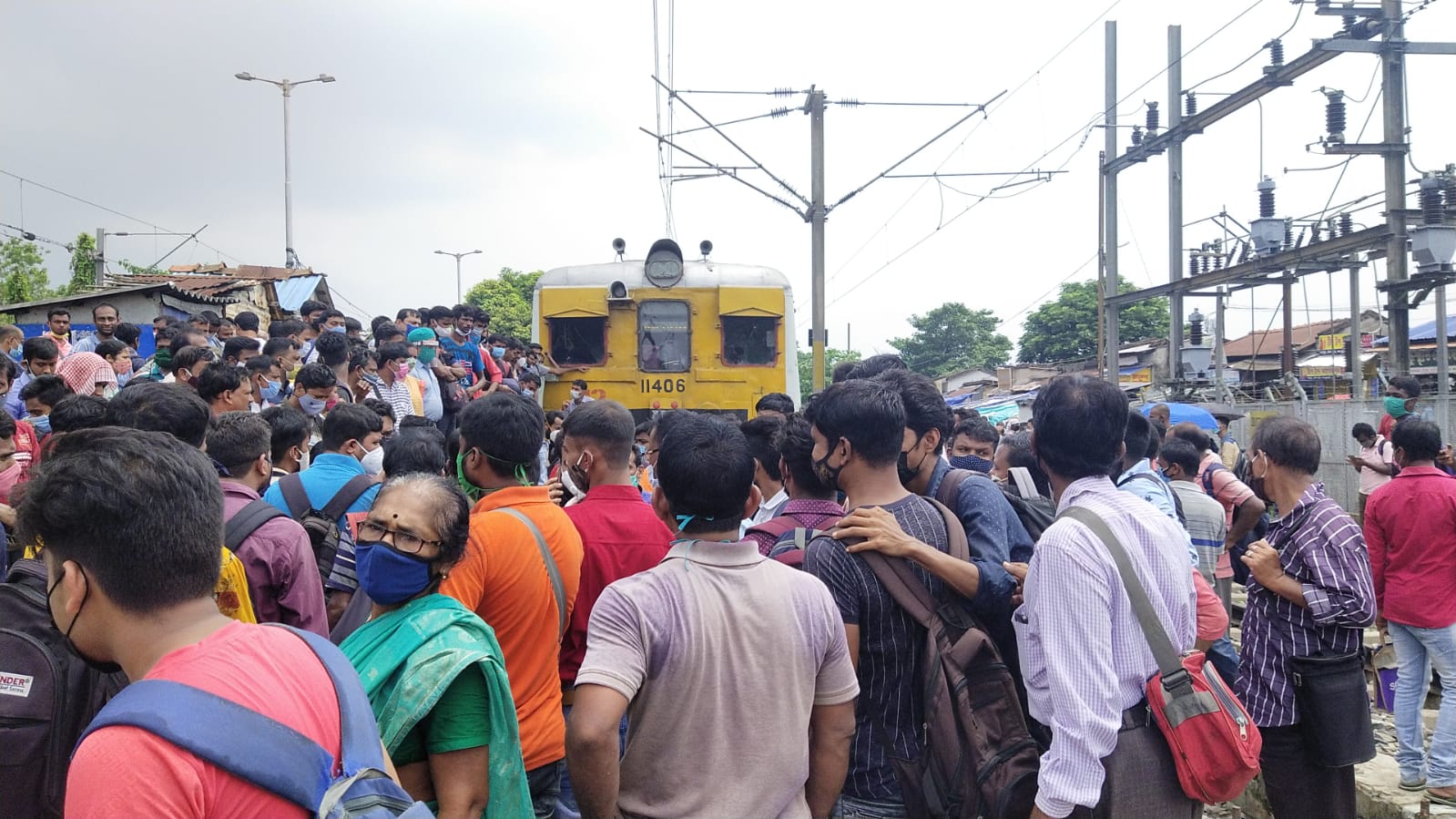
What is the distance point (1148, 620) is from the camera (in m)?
2.19

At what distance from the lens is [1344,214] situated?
592 inches

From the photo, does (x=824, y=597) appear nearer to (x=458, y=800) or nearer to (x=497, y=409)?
(x=458, y=800)

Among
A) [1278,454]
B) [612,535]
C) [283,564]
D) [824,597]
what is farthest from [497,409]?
[1278,454]

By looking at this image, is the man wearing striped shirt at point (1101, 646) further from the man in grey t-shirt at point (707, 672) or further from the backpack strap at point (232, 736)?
the backpack strap at point (232, 736)

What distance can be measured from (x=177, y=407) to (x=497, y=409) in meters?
0.92

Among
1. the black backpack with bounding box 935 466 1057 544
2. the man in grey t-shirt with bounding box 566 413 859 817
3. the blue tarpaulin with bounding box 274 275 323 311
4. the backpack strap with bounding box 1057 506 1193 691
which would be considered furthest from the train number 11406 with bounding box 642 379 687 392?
the blue tarpaulin with bounding box 274 275 323 311

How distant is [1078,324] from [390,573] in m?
47.3

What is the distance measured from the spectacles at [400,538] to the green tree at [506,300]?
42.7 metres

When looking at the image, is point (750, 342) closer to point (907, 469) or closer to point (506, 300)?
point (907, 469)

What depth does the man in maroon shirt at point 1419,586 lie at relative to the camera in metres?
4.54

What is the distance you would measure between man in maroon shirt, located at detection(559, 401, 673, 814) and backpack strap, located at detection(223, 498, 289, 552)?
0.87 m

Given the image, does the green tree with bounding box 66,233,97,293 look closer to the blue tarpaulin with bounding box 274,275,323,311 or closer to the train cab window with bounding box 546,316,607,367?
the blue tarpaulin with bounding box 274,275,323,311

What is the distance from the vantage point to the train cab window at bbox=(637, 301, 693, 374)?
9672mm

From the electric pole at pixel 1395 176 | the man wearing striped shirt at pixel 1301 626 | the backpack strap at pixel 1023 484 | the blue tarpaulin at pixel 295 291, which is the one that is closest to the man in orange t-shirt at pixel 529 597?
the backpack strap at pixel 1023 484
